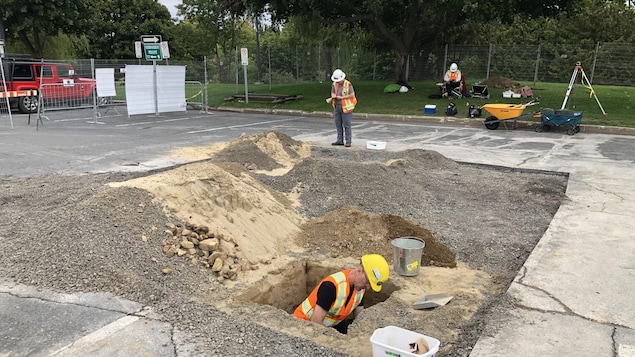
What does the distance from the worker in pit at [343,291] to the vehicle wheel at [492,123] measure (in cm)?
1235

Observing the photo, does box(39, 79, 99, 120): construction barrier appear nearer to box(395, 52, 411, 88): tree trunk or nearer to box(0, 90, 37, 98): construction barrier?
box(0, 90, 37, 98): construction barrier

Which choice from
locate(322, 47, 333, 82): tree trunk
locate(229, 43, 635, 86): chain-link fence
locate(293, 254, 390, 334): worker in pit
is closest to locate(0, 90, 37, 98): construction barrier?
locate(229, 43, 635, 86): chain-link fence

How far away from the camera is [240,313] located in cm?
401

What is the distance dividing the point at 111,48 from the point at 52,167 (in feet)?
132

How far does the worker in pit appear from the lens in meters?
4.10

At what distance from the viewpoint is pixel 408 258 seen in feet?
16.3

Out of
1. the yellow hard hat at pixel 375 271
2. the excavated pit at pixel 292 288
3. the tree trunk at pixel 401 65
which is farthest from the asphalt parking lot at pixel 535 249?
the tree trunk at pixel 401 65

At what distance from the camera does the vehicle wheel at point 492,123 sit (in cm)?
1525

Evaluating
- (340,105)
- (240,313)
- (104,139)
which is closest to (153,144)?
(104,139)

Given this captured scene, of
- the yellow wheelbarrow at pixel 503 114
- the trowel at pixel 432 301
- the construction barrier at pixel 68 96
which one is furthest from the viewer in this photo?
the construction barrier at pixel 68 96

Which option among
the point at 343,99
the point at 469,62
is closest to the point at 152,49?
the point at 343,99

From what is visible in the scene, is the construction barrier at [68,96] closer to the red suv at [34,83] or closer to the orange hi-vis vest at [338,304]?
the red suv at [34,83]

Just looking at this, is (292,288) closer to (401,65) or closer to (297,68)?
(401,65)

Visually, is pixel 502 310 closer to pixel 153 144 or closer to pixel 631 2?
pixel 153 144
